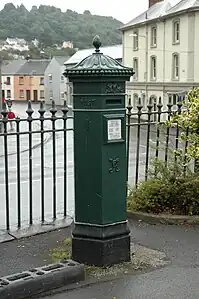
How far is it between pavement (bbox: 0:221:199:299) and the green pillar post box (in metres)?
0.38

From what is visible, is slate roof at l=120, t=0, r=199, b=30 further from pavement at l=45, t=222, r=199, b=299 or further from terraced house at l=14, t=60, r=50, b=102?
terraced house at l=14, t=60, r=50, b=102

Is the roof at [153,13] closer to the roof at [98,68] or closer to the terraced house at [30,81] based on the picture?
the roof at [98,68]

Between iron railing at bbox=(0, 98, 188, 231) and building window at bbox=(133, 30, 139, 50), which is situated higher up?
building window at bbox=(133, 30, 139, 50)

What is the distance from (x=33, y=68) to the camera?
9544cm

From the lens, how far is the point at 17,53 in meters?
138

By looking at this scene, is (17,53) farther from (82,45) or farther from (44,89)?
(44,89)

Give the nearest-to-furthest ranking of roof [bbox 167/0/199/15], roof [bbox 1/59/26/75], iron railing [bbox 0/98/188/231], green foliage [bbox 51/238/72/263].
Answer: green foliage [bbox 51/238/72/263]
iron railing [bbox 0/98/188/231]
roof [bbox 167/0/199/15]
roof [bbox 1/59/26/75]

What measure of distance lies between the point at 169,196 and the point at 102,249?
2.03 m

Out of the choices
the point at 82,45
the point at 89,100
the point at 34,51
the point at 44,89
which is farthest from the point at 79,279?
the point at 34,51

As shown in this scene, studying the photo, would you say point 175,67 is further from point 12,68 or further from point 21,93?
point 12,68

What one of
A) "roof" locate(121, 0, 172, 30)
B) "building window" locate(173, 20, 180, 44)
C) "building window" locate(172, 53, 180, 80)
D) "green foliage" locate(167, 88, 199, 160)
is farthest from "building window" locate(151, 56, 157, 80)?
"green foliage" locate(167, 88, 199, 160)

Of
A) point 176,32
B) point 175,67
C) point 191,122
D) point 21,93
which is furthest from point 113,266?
point 21,93

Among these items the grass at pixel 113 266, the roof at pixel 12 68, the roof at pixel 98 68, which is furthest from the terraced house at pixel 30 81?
the roof at pixel 98 68

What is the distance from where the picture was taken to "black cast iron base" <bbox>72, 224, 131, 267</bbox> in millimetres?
4699
